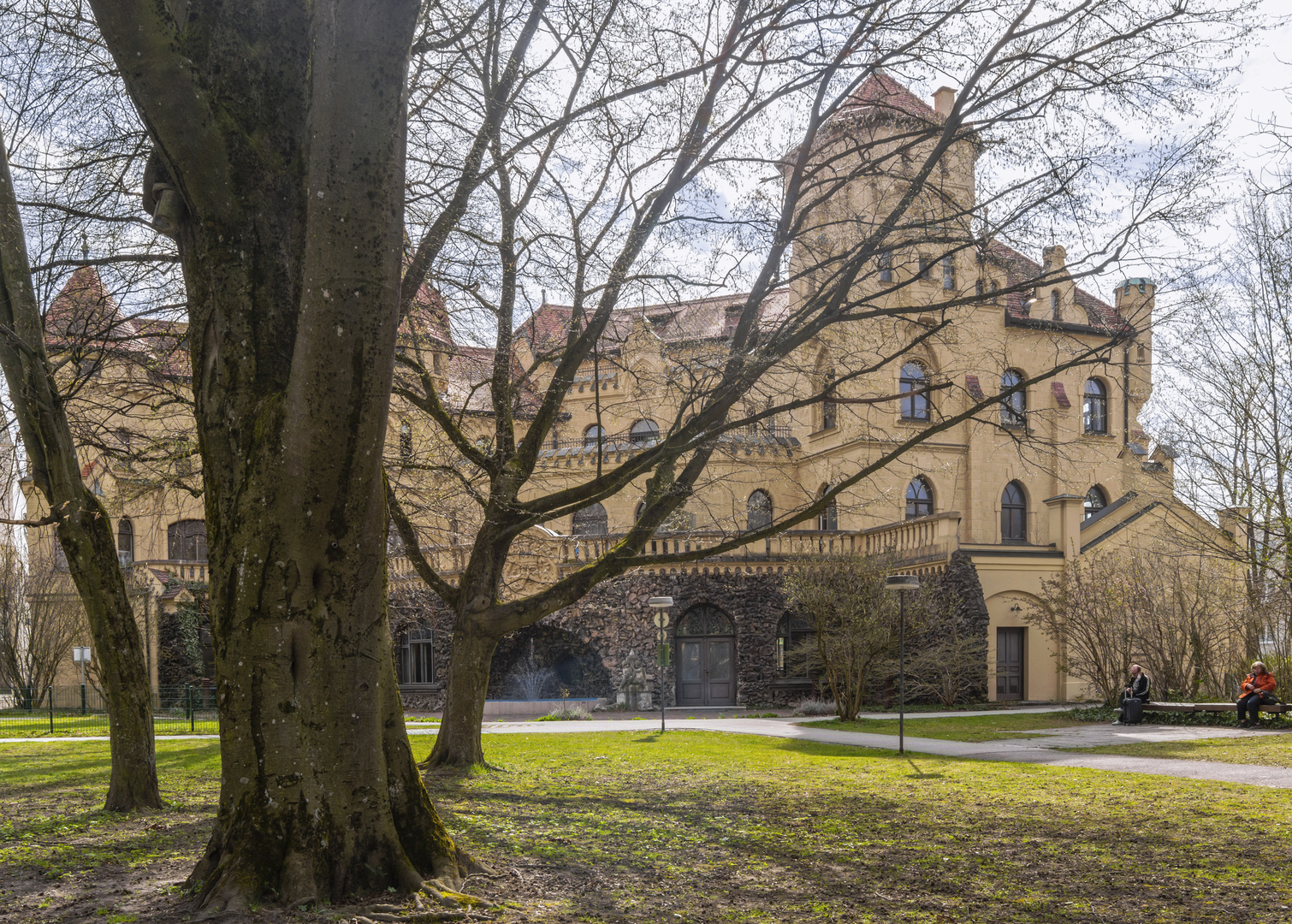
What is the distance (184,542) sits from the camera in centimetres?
3784

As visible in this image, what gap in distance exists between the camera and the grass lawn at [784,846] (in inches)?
221

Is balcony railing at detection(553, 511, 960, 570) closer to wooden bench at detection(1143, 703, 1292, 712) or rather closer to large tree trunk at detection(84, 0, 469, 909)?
wooden bench at detection(1143, 703, 1292, 712)

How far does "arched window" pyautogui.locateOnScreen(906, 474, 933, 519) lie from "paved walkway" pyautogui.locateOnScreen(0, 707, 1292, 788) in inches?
353

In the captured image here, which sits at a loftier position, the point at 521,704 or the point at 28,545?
the point at 28,545

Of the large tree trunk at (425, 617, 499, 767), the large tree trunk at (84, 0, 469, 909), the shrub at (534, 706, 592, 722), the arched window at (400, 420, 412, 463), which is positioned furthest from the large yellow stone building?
the large tree trunk at (84, 0, 469, 909)

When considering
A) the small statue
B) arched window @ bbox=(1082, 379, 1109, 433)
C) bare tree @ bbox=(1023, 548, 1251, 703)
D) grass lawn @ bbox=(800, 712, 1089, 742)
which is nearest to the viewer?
grass lawn @ bbox=(800, 712, 1089, 742)

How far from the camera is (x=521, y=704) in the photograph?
29.6m

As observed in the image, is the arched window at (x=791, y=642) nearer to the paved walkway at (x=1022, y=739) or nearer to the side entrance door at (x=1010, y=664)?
the paved walkway at (x=1022, y=739)

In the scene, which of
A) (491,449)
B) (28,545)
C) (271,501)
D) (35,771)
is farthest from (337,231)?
(28,545)

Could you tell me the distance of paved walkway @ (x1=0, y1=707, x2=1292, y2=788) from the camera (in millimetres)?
12523

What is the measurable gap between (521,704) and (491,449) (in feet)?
55.9

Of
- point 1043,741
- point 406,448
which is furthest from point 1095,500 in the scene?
point 406,448

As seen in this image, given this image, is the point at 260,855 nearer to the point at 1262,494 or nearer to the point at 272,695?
the point at 272,695

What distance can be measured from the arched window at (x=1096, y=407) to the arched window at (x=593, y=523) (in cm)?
1791
